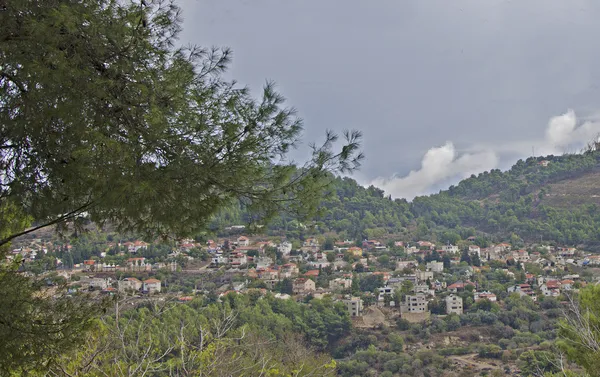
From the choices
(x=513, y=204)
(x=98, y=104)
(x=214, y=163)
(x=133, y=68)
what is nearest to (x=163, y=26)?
(x=133, y=68)

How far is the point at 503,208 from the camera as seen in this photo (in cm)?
6284

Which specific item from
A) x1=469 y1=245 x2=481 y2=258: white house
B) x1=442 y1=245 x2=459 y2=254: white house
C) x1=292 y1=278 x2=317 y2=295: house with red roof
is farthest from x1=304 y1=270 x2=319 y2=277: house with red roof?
x1=469 y1=245 x2=481 y2=258: white house

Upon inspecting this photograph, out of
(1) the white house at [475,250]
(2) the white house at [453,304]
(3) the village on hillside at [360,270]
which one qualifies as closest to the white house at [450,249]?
(3) the village on hillside at [360,270]

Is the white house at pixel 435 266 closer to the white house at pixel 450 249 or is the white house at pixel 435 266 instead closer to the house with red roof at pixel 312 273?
the white house at pixel 450 249

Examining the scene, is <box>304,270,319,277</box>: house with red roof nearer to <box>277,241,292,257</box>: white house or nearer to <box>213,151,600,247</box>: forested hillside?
<box>277,241,292,257</box>: white house

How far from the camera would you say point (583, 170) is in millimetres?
60969

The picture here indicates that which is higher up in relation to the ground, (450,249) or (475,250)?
(450,249)

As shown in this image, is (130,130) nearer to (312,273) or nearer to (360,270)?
(312,273)

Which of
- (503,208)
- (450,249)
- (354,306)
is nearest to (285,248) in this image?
(450,249)

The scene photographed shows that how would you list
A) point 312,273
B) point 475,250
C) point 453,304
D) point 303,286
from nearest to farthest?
point 453,304, point 303,286, point 312,273, point 475,250

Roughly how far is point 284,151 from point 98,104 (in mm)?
1037

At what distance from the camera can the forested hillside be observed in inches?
2055

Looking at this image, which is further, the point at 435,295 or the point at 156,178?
the point at 435,295

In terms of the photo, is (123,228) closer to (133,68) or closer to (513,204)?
(133,68)
